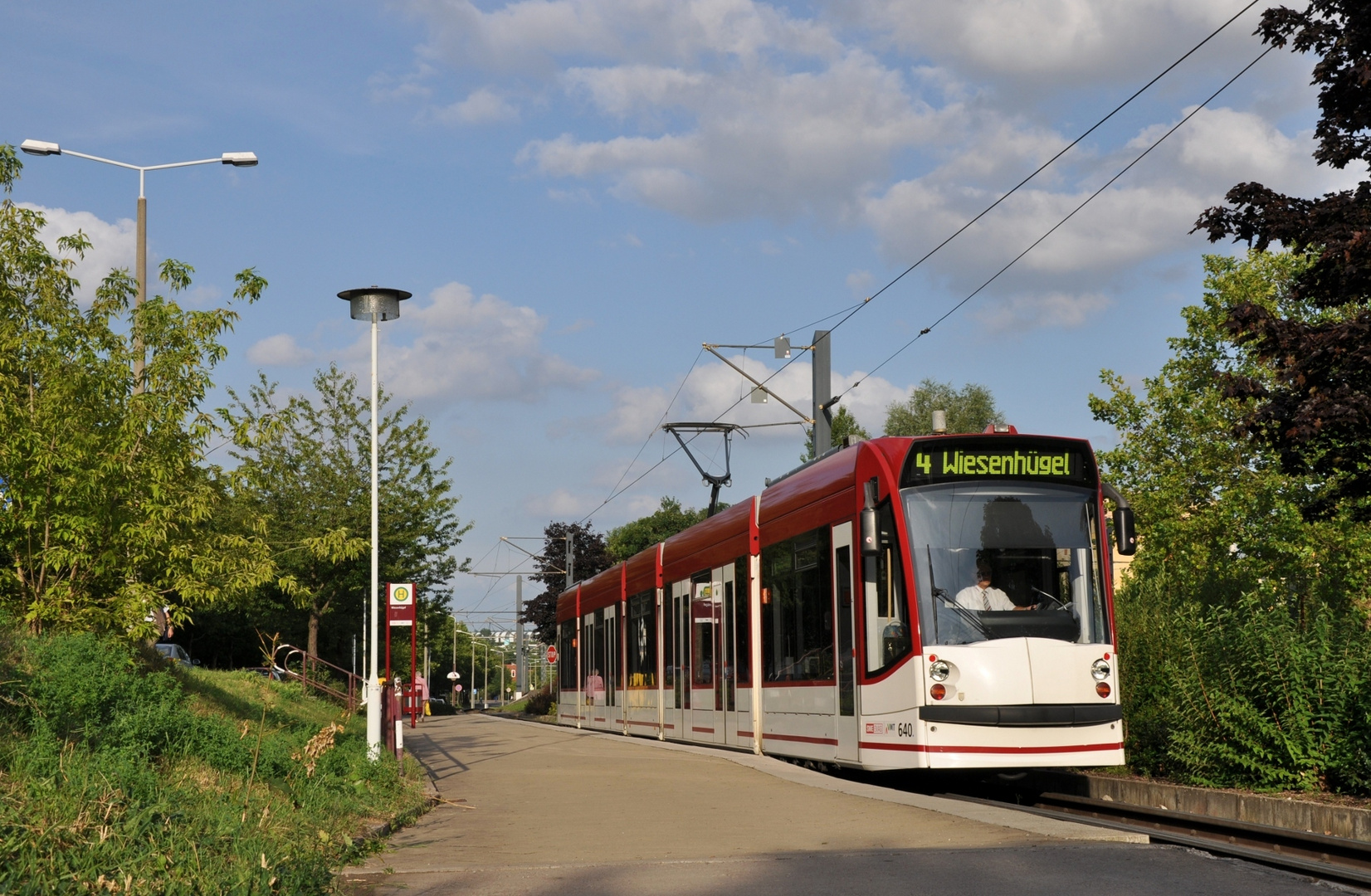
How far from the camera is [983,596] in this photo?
12.9 meters

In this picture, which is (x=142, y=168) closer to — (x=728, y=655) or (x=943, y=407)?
(x=728, y=655)

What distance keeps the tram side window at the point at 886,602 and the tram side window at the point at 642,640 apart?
33.7 ft

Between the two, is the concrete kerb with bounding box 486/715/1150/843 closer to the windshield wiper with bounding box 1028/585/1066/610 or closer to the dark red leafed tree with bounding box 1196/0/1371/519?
the windshield wiper with bounding box 1028/585/1066/610

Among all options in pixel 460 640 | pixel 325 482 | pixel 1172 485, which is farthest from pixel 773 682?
pixel 460 640

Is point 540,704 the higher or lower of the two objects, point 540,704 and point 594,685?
the lower

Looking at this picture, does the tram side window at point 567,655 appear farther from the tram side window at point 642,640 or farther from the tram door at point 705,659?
the tram door at point 705,659

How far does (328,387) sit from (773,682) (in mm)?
26725

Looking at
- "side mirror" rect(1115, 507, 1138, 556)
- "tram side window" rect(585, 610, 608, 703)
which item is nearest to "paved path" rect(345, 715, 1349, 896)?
"side mirror" rect(1115, 507, 1138, 556)

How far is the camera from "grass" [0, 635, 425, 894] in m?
6.25

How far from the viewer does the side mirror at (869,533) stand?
12.9 m

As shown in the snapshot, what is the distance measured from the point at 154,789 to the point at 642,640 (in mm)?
16471

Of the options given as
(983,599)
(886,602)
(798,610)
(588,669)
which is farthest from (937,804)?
(588,669)

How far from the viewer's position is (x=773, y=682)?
55.5ft

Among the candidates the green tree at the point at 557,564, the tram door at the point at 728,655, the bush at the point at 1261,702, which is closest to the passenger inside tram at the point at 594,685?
the tram door at the point at 728,655
